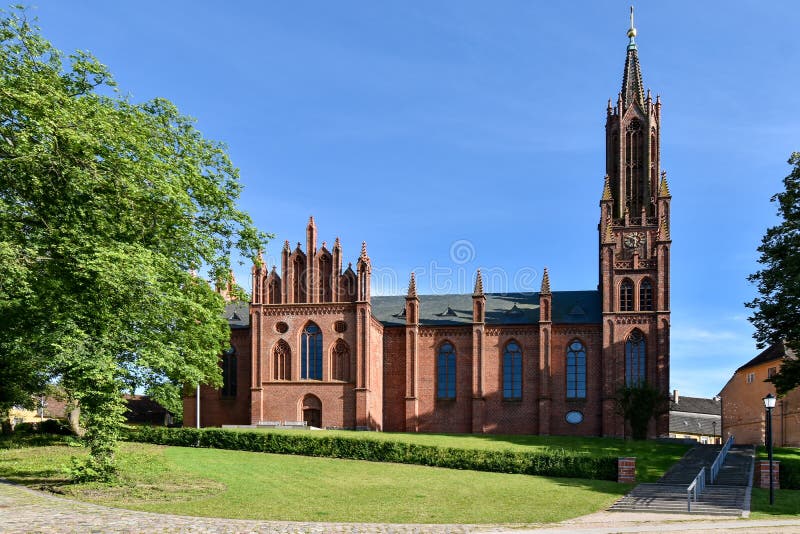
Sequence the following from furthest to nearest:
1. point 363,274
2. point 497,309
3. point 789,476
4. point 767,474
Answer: point 497,309, point 363,274, point 789,476, point 767,474

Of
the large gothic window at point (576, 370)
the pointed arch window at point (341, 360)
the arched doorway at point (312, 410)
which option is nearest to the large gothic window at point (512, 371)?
the large gothic window at point (576, 370)

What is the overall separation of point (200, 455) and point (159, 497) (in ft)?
44.9

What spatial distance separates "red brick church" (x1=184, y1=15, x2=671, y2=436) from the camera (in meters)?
56.1

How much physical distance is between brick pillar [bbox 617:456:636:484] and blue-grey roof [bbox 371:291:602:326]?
25324 mm

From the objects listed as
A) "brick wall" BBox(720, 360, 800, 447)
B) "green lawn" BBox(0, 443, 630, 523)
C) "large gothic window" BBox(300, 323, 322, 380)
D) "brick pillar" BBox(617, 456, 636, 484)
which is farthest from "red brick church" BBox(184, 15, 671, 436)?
"brick pillar" BBox(617, 456, 636, 484)

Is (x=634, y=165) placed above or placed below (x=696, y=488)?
above

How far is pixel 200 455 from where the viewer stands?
39188 mm

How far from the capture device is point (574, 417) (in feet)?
192

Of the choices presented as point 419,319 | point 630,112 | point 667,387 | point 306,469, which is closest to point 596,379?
point 667,387

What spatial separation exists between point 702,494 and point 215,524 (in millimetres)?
20052

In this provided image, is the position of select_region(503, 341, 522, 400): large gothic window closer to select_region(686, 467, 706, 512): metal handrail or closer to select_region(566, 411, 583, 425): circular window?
select_region(566, 411, 583, 425): circular window

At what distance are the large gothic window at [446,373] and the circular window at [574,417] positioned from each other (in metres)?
8.81

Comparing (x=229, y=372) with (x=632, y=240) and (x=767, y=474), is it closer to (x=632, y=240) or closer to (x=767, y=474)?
(x=632, y=240)

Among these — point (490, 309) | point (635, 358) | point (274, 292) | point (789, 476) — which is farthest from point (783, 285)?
point (274, 292)
